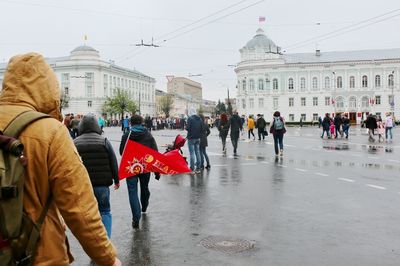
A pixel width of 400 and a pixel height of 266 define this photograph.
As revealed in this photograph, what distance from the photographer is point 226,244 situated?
6438 millimetres

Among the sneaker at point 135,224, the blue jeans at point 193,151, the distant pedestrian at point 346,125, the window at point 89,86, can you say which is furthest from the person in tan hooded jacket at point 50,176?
the window at point 89,86

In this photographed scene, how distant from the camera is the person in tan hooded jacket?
2328 millimetres

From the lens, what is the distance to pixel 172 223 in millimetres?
7781

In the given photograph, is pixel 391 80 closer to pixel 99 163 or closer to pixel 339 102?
pixel 339 102

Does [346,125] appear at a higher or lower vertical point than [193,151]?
higher

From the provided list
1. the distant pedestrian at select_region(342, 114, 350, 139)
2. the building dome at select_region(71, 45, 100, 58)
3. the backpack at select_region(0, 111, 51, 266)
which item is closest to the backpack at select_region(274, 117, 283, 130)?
the distant pedestrian at select_region(342, 114, 350, 139)

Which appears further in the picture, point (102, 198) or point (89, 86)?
point (89, 86)

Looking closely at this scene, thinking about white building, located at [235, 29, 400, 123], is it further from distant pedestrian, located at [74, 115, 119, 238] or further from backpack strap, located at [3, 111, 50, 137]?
backpack strap, located at [3, 111, 50, 137]

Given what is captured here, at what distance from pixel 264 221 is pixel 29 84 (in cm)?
596

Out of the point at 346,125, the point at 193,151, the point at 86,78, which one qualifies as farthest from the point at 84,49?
the point at 193,151

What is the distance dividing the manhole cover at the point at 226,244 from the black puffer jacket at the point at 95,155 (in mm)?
1599

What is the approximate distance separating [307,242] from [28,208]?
16.2 feet

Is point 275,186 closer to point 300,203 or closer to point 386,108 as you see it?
point 300,203

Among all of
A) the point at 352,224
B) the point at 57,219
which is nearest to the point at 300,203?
the point at 352,224
